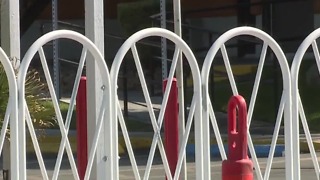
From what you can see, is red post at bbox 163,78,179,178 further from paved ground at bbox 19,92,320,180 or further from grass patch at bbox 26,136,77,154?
grass patch at bbox 26,136,77,154

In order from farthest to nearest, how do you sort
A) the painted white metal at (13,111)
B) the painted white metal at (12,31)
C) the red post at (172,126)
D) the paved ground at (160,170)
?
the paved ground at (160,170) < the painted white metal at (12,31) < the red post at (172,126) < the painted white metal at (13,111)

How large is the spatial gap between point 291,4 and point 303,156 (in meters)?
8.27

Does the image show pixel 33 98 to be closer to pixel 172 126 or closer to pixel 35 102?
pixel 35 102

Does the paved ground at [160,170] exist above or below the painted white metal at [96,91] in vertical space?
below

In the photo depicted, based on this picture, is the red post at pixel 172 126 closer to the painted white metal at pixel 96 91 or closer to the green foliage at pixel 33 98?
the painted white metal at pixel 96 91

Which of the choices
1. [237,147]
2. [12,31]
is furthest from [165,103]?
[12,31]

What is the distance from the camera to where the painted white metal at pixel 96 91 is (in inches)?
235

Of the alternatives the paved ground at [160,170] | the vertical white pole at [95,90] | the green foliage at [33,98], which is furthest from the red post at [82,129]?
the paved ground at [160,170]

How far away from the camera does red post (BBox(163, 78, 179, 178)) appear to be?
6.36 metres

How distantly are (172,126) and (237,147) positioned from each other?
54 cm

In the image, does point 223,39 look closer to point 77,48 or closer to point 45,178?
point 45,178

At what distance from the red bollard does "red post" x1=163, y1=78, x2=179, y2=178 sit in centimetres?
44

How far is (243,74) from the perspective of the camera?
2105 centimetres

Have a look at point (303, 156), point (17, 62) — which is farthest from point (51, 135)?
point (17, 62)
